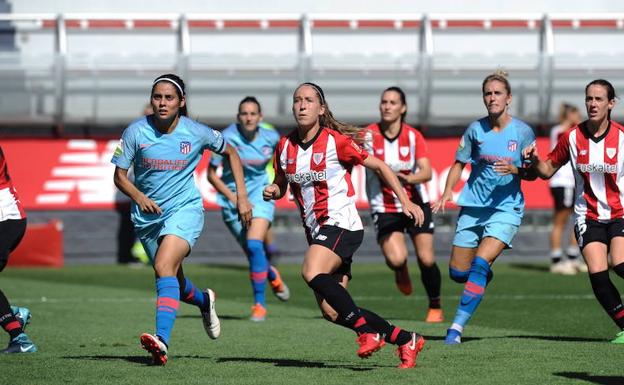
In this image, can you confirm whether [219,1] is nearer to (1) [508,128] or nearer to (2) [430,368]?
(1) [508,128]

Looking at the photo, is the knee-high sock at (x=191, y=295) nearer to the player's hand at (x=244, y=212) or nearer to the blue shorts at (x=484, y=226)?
the player's hand at (x=244, y=212)

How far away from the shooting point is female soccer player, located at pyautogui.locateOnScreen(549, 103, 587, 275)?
20.0m

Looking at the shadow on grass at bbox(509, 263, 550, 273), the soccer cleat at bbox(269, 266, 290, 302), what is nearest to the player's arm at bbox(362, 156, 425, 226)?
the soccer cleat at bbox(269, 266, 290, 302)

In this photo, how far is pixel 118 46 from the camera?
78.3 ft

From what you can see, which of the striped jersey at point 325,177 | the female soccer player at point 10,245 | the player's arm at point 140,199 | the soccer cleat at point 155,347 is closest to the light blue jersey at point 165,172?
the player's arm at point 140,199

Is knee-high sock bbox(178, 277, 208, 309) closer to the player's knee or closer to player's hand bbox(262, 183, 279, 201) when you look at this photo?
player's hand bbox(262, 183, 279, 201)

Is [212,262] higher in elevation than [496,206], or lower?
lower

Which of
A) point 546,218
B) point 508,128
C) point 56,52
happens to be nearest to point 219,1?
point 56,52

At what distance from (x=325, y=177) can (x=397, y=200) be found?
392 centimetres

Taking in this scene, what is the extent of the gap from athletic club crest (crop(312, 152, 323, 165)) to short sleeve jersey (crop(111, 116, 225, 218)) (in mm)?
1071

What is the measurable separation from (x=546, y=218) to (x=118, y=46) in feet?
26.9

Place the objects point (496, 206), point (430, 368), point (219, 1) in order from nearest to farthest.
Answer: point (430, 368) < point (496, 206) < point (219, 1)

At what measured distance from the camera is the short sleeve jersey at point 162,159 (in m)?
10.2

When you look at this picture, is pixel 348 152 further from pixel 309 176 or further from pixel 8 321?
pixel 8 321
